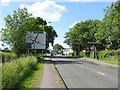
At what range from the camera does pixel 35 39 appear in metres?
38.3

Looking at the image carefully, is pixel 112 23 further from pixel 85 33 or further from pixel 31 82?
pixel 85 33

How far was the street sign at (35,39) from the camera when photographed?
34.8 m

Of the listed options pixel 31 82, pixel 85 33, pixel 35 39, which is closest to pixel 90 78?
pixel 31 82

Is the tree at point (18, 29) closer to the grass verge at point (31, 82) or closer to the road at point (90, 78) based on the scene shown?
the road at point (90, 78)

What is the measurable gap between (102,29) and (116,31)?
4.02m

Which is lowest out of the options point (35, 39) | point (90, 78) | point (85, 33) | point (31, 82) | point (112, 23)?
point (90, 78)

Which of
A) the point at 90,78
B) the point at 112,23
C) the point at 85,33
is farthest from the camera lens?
the point at 85,33

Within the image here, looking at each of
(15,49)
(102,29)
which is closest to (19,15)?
(15,49)

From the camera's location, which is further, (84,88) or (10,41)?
(10,41)

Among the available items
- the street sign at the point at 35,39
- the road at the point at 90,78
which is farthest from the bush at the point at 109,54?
the road at the point at 90,78

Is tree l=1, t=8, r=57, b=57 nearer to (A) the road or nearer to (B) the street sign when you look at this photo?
(B) the street sign

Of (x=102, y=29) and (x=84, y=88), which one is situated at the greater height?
(x=102, y=29)

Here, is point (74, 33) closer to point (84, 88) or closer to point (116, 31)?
point (116, 31)

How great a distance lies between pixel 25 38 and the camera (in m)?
33.1
